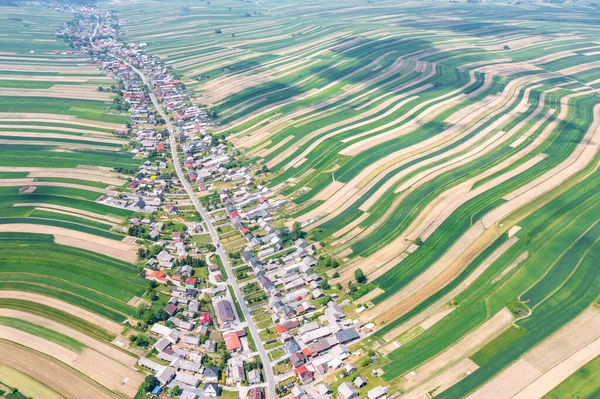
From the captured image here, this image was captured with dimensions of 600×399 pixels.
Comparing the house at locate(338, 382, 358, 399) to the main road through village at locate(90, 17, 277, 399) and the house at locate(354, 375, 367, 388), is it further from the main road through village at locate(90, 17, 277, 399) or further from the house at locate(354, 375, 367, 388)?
the main road through village at locate(90, 17, 277, 399)

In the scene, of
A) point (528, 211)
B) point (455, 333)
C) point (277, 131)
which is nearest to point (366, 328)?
point (455, 333)

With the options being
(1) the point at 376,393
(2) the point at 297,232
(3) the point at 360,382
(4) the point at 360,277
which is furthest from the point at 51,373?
(4) the point at 360,277

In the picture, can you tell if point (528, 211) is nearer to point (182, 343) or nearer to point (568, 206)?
point (568, 206)

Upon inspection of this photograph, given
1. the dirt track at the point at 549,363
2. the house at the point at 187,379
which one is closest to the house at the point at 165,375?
the house at the point at 187,379

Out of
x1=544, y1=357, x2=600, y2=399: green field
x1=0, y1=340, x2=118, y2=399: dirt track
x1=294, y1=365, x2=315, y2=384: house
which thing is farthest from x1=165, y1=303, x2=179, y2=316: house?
x1=544, y1=357, x2=600, y2=399: green field

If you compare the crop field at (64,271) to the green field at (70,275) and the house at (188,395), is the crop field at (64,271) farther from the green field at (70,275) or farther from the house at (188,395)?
the house at (188,395)
